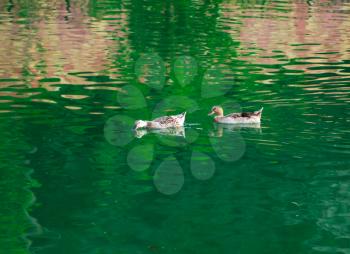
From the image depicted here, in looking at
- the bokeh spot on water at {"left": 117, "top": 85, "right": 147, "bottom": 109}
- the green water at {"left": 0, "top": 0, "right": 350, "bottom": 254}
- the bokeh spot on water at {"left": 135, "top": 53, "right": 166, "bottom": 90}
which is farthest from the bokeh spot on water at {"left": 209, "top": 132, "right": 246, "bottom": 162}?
the bokeh spot on water at {"left": 135, "top": 53, "right": 166, "bottom": 90}

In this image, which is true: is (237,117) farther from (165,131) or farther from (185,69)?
(185,69)

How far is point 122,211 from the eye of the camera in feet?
51.6

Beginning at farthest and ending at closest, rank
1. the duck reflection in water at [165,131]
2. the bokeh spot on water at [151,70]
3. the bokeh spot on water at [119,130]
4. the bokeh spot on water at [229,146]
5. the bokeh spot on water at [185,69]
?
the bokeh spot on water at [185,69], the bokeh spot on water at [151,70], the duck reflection in water at [165,131], the bokeh spot on water at [119,130], the bokeh spot on water at [229,146]

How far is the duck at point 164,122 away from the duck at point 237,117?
1105 mm

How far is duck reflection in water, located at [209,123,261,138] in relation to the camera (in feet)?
70.4

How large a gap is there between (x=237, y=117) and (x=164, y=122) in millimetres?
1862

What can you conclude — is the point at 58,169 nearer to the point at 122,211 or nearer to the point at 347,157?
the point at 122,211

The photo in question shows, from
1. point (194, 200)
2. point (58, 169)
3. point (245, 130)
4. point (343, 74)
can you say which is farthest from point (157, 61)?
point (194, 200)

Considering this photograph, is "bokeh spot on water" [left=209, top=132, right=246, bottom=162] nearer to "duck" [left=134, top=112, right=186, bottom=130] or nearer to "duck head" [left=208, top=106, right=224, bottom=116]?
"duck" [left=134, top=112, right=186, bottom=130]

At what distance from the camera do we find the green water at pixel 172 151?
14.6 m

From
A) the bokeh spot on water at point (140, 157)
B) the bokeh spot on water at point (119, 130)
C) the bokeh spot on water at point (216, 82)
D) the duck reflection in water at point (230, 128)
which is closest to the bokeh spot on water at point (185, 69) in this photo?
the bokeh spot on water at point (216, 82)

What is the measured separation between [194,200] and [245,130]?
5556mm

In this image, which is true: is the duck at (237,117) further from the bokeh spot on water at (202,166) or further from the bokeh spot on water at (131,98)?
the bokeh spot on water at (131,98)

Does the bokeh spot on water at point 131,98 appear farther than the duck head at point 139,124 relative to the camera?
Yes
